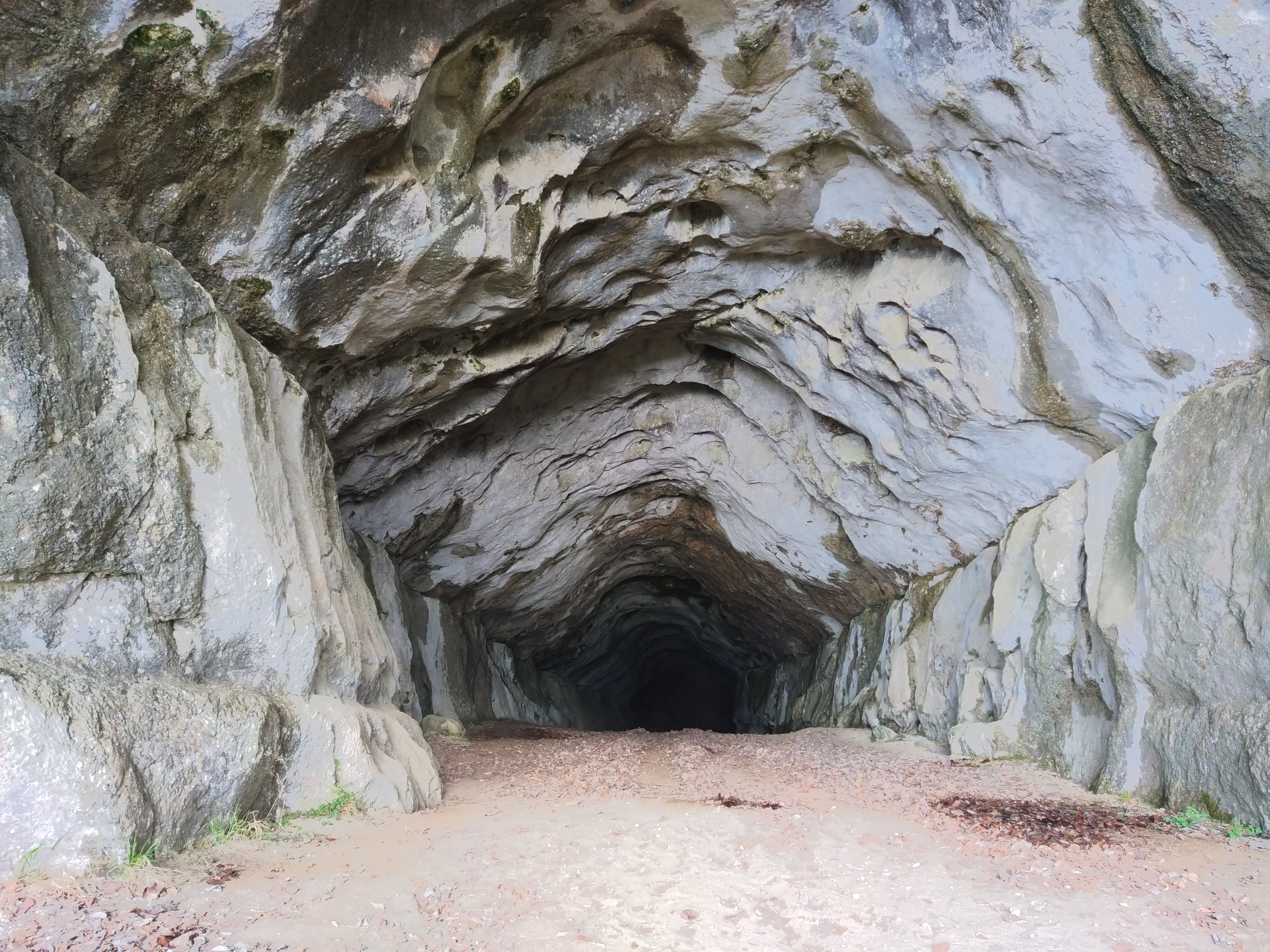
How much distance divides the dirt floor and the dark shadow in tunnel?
59.2 ft

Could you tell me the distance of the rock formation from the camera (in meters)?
4.13

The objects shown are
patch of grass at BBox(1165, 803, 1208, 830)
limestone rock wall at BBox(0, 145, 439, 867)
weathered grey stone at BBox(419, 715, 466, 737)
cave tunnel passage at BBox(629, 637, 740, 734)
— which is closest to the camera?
limestone rock wall at BBox(0, 145, 439, 867)

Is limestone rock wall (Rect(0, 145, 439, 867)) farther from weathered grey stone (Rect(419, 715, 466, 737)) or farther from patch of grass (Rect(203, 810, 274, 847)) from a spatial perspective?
weathered grey stone (Rect(419, 715, 466, 737))

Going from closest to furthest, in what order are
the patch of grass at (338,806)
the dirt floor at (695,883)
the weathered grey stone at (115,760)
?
the dirt floor at (695,883) < the weathered grey stone at (115,760) < the patch of grass at (338,806)

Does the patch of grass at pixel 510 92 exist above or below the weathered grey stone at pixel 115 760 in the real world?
above

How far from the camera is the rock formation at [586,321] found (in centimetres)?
413

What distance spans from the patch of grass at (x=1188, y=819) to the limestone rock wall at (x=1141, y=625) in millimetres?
115

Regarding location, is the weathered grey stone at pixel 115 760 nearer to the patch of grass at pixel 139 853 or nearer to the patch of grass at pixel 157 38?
the patch of grass at pixel 139 853

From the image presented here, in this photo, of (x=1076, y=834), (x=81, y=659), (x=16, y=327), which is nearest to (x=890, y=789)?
(x=1076, y=834)

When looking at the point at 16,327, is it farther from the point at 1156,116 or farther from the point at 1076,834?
the point at 1156,116

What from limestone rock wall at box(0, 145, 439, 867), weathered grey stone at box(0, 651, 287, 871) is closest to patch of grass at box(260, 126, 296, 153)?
limestone rock wall at box(0, 145, 439, 867)

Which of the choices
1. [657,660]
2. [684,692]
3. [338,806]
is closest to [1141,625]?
[338,806]

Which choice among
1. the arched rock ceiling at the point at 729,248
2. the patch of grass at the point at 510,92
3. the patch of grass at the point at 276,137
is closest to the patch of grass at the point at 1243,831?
the arched rock ceiling at the point at 729,248

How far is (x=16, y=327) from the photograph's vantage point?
3848 mm
